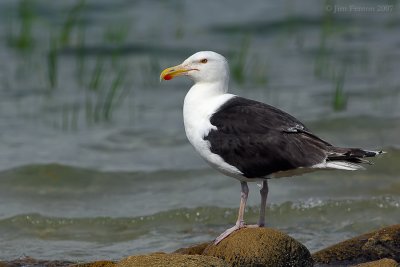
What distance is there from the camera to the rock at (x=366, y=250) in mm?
6914

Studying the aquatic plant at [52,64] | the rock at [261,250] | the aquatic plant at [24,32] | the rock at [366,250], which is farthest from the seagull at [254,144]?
the aquatic plant at [24,32]

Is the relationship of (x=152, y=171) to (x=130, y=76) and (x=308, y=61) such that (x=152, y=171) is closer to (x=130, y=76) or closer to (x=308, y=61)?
(x=130, y=76)

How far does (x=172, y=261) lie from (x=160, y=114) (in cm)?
679

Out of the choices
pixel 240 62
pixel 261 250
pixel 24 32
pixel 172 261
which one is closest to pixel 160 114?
pixel 240 62

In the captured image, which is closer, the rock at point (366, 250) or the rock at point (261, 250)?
the rock at point (261, 250)

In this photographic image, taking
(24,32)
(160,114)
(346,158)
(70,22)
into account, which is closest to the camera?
(346,158)

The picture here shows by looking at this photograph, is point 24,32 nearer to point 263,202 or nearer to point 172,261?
point 263,202

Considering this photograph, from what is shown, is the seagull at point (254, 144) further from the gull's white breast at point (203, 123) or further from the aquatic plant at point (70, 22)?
the aquatic plant at point (70, 22)

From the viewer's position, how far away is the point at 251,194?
10.1 metres

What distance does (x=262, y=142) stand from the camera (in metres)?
6.92

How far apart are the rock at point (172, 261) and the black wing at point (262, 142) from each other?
1.06 m

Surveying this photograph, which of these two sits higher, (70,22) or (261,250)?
(70,22)

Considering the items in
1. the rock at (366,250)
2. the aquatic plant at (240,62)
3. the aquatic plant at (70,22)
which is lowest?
the rock at (366,250)

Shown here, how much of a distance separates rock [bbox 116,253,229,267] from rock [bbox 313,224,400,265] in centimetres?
130
